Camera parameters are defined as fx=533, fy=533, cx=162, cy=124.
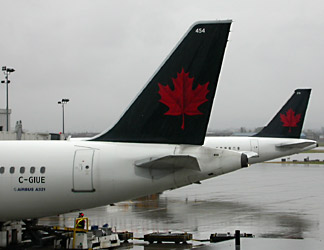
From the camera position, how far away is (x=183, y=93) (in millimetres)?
17000

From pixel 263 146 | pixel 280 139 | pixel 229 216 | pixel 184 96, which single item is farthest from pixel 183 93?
pixel 280 139

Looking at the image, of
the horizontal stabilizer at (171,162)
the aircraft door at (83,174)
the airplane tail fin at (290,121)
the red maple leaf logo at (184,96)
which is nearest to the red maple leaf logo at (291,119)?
the airplane tail fin at (290,121)

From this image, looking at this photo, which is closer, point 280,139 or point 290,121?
point 280,139

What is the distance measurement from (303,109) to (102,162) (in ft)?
129

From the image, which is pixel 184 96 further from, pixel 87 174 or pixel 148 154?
pixel 87 174

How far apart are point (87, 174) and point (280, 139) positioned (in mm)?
37184

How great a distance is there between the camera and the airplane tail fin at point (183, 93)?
16.8m

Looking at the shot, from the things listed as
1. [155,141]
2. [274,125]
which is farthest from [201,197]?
[155,141]

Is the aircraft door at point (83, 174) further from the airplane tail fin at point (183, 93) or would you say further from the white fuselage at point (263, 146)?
the white fuselage at point (263, 146)

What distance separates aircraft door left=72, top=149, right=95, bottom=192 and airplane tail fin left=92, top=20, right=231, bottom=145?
1.52 metres

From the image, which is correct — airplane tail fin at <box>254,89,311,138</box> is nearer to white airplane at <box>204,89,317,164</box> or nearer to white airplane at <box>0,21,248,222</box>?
white airplane at <box>204,89,317,164</box>

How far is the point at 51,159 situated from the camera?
17.6m

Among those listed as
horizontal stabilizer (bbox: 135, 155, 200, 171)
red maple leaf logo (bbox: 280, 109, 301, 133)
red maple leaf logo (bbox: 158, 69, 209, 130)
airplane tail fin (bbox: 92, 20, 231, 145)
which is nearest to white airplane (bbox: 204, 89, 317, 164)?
red maple leaf logo (bbox: 280, 109, 301, 133)

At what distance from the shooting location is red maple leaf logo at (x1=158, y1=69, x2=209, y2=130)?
16.9 metres
